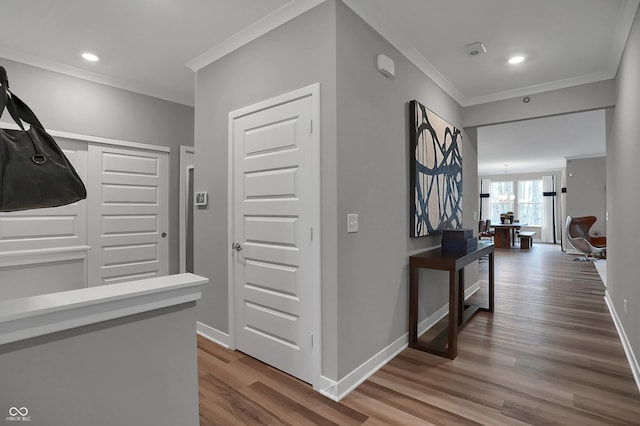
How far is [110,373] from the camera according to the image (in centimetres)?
118

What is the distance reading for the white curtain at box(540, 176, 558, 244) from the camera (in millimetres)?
11398

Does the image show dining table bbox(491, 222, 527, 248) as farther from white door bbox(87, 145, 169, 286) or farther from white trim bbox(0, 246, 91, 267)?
white trim bbox(0, 246, 91, 267)

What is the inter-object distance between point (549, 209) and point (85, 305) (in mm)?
13552

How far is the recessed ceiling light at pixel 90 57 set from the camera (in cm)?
302

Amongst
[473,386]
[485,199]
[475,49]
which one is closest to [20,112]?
[473,386]

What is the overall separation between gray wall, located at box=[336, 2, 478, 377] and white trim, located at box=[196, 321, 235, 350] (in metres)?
1.17

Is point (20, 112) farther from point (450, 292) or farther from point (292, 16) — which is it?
point (450, 292)

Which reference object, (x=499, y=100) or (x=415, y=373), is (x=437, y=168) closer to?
(x=499, y=100)

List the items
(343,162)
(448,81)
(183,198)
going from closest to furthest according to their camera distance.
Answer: (343,162) < (448,81) < (183,198)

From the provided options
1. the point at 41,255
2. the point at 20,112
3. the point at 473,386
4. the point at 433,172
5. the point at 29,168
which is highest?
the point at 433,172

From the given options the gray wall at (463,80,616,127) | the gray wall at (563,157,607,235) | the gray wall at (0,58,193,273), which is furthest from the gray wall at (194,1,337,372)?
the gray wall at (563,157,607,235)

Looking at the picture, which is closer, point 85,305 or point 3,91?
point 3,91

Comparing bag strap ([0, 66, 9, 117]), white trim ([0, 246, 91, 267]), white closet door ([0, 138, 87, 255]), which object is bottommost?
white trim ([0, 246, 91, 267])

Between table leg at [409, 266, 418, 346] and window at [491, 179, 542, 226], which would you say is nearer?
table leg at [409, 266, 418, 346]
